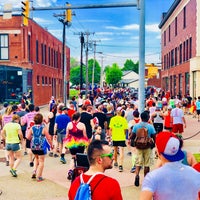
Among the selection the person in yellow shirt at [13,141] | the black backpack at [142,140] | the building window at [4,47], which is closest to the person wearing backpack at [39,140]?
the person in yellow shirt at [13,141]

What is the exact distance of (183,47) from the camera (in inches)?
1661

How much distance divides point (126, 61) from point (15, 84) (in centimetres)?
15337

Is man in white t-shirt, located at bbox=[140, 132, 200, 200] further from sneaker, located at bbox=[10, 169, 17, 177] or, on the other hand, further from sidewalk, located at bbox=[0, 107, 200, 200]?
sneaker, located at bbox=[10, 169, 17, 177]

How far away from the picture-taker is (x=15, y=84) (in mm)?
35594

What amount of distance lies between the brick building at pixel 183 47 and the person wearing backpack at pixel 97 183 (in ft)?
103

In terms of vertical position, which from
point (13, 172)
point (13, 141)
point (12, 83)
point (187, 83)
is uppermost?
point (187, 83)

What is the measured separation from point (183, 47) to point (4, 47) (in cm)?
1950

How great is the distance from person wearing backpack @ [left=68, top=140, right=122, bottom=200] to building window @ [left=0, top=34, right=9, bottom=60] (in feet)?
108

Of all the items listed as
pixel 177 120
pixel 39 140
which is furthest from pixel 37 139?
pixel 177 120

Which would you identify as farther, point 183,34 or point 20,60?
point 183,34

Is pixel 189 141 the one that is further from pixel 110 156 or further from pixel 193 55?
pixel 193 55

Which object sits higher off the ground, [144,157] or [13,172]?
[144,157]

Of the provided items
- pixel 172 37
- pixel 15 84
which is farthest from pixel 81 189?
pixel 172 37

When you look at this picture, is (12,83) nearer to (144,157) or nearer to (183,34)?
(183,34)
